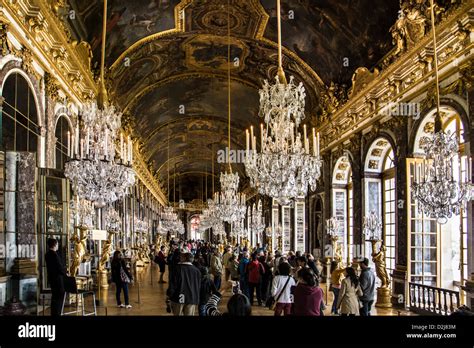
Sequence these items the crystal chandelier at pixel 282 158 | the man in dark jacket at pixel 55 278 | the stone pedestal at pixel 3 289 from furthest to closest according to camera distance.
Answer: the stone pedestal at pixel 3 289
the man in dark jacket at pixel 55 278
the crystal chandelier at pixel 282 158

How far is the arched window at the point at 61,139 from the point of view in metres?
12.4

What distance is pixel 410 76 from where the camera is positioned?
41.0 ft

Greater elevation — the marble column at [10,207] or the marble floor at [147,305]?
the marble column at [10,207]

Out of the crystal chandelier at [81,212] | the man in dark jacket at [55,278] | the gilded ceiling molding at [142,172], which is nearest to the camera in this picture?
the man in dark jacket at [55,278]

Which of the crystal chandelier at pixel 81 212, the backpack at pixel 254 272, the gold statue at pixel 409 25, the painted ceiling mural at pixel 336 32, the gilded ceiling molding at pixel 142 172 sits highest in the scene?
the painted ceiling mural at pixel 336 32

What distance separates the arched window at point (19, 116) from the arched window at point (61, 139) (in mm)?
1939

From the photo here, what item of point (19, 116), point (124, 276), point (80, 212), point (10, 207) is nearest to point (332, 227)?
point (124, 276)

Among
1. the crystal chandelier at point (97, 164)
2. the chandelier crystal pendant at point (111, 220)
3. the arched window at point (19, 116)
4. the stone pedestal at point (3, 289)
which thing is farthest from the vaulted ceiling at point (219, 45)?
the stone pedestal at point (3, 289)

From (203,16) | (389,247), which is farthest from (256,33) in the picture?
(389,247)

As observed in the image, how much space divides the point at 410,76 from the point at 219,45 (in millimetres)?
9156

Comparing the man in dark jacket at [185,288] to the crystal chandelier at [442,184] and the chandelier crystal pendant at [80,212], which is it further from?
the chandelier crystal pendant at [80,212]

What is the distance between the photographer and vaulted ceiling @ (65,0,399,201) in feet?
47.5

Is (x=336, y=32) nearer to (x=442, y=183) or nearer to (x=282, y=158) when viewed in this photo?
(x=442, y=183)

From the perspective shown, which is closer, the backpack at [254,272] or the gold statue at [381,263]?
the backpack at [254,272]
